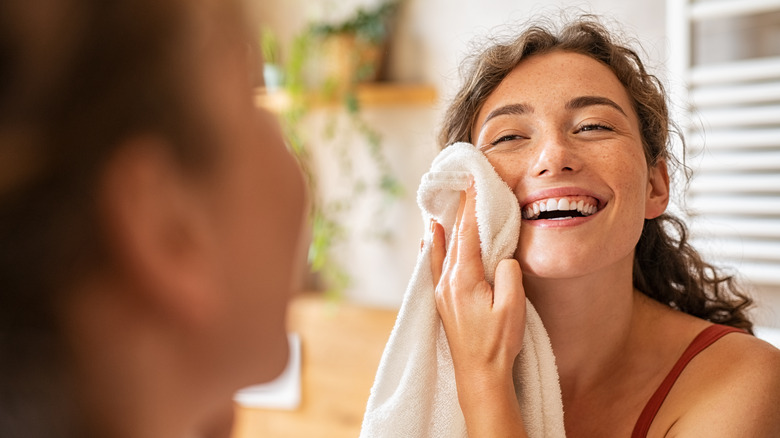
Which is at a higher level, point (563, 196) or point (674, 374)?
point (563, 196)

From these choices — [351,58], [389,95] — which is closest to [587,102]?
[389,95]

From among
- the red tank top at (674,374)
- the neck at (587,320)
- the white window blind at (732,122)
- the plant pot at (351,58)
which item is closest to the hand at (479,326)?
the neck at (587,320)

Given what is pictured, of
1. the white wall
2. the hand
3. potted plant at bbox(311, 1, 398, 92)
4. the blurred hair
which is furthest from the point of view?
potted plant at bbox(311, 1, 398, 92)

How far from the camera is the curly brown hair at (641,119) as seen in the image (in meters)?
1.00

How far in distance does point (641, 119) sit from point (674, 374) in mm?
375

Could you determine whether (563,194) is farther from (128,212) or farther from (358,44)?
(358,44)

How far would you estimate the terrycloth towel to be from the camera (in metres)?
0.87

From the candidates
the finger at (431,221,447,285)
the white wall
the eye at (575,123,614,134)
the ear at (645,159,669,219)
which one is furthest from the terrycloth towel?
the white wall

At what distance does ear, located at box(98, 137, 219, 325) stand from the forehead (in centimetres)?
78

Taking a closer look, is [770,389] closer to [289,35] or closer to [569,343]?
[569,343]

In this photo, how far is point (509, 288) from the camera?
86cm

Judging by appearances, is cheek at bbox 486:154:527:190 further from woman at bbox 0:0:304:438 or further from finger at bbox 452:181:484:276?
woman at bbox 0:0:304:438

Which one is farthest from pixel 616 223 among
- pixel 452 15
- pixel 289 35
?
pixel 289 35

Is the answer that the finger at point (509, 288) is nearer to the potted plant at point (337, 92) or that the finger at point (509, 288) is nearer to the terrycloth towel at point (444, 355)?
the terrycloth towel at point (444, 355)
